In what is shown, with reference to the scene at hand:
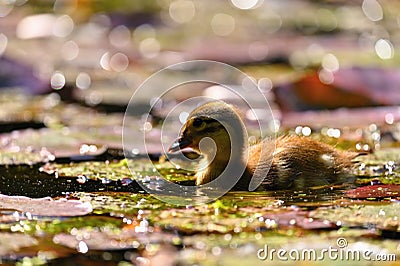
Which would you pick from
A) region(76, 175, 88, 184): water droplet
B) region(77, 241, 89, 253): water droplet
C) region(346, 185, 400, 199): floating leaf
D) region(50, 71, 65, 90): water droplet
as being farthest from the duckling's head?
region(50, 71, 65, 90): water droplet

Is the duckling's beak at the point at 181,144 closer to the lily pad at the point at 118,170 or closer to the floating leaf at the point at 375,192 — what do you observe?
the lily pad at the point at 118,170

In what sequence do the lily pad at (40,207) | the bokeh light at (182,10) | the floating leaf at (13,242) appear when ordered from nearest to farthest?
1. the floating leaf at (13,242)
2. the lily pad at (40,207)
3. the bokeh light at (182,10)

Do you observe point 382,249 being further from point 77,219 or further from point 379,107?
point 379,107

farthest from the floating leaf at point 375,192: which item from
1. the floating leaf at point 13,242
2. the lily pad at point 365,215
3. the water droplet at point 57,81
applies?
the water droplet at point 57,81

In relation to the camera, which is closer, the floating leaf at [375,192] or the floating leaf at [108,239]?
the floating leaf at [108,239]

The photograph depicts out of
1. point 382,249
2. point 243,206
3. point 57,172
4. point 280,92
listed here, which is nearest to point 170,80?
point 280,92

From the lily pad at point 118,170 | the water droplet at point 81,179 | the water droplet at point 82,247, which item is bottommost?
the water droplet at point 82,247

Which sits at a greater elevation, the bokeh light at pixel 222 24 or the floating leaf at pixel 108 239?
the bokeh light at pixel 222 24
